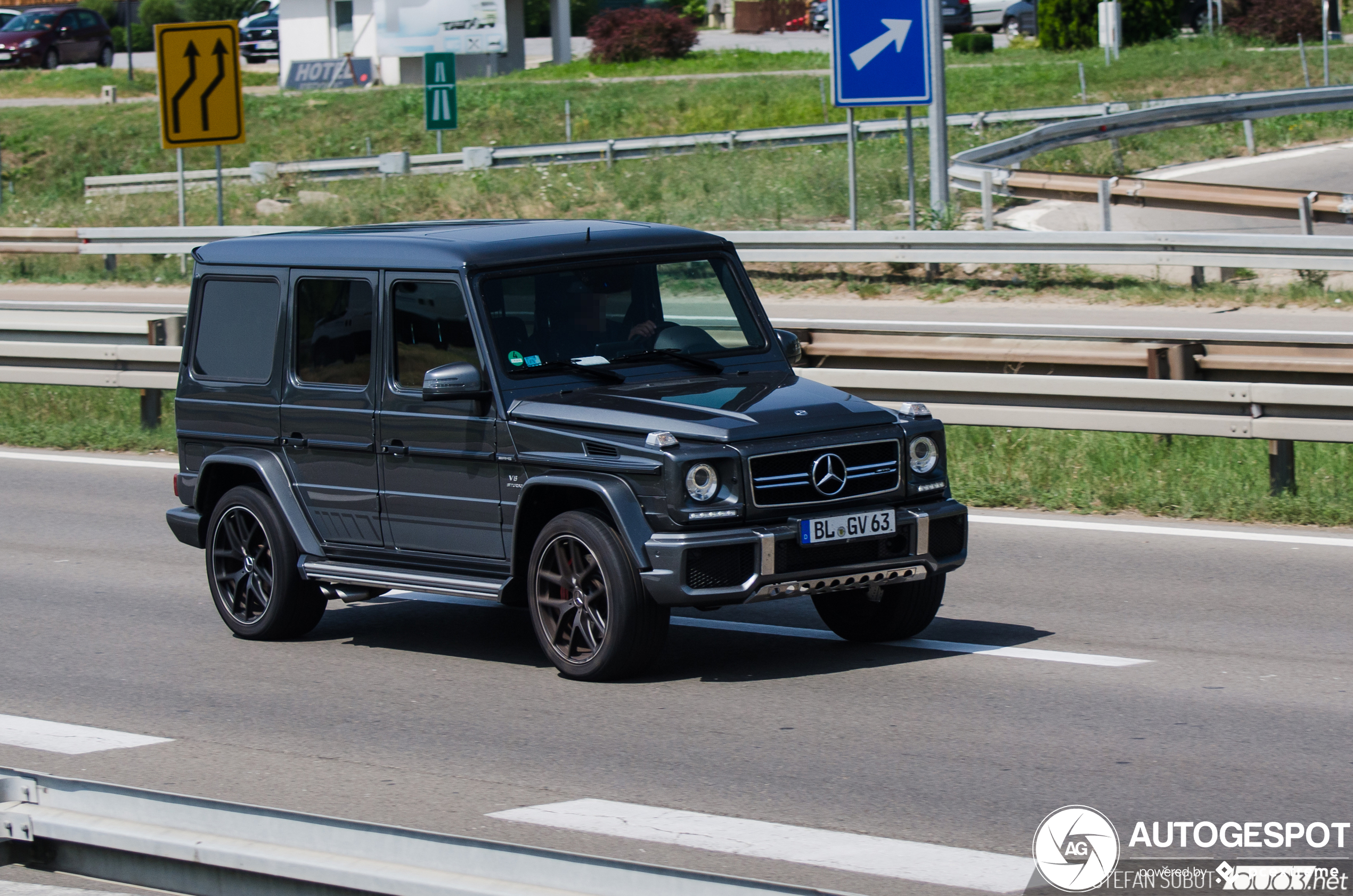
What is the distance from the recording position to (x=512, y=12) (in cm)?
6475

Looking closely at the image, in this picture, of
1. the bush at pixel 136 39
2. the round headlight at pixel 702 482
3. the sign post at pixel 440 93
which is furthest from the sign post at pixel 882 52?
the bush at pixel 136 39

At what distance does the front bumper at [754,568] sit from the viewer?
6.97 metres

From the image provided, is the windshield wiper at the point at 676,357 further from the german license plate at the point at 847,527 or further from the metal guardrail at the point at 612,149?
the metal guardrail at the point at 612,149

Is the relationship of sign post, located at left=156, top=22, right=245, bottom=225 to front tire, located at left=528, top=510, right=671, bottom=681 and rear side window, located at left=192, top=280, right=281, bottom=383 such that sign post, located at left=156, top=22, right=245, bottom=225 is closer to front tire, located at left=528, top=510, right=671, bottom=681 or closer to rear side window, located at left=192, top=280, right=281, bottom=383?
rear side window, located at left=192, top=280, right=281, bottom=383

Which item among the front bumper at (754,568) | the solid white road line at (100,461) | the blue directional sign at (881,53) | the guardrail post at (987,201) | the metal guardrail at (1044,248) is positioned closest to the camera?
the front bumper at (754,568)

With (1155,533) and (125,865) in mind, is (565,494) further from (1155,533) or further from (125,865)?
(1155,533)

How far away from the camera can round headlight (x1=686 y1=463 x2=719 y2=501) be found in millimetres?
6996

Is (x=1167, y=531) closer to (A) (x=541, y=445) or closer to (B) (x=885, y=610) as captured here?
(B) (x=885, y=610)

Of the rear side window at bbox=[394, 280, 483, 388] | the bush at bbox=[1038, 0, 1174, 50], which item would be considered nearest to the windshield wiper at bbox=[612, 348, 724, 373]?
the rear side window at bbox=[394, 280, 483, 388]

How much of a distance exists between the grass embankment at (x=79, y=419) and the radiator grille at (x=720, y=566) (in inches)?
359

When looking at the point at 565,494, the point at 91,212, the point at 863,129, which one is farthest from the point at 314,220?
the point at 565,494

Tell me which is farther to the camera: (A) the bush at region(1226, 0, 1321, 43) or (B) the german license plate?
(A) the bush at region(1226, 0, 1321, 43)

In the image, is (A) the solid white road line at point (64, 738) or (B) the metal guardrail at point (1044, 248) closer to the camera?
(A) the solid white road line at point (64, 738)

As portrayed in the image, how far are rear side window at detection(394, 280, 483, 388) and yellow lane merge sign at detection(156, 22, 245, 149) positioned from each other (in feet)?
41.3
